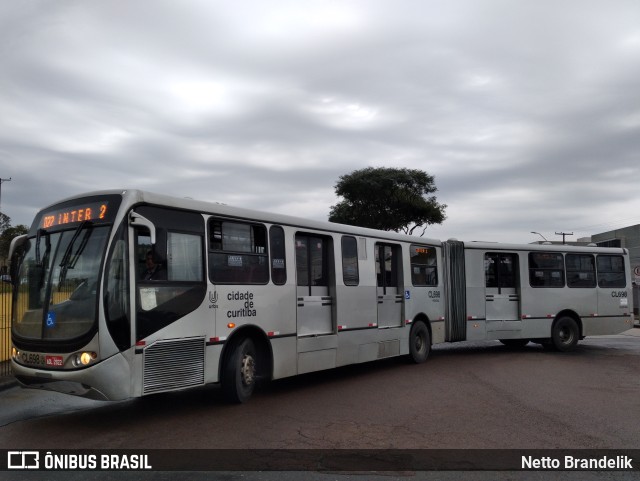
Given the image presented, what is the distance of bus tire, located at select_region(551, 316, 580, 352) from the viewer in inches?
635

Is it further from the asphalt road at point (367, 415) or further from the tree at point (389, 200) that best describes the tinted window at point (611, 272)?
the tree at point (389, 200)

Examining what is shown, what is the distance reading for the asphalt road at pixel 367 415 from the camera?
664 cm

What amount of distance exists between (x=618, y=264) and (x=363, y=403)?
38.5 ft

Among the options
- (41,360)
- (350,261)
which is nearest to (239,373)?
(41,360)

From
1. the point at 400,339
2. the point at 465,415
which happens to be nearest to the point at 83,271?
the point at 465,415

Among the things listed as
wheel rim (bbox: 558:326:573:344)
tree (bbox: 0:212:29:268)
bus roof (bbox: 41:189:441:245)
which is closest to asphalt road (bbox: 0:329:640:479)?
bus roof (bbox: 41:189:441:245)

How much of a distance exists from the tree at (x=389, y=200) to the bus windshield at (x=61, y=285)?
33.8 m

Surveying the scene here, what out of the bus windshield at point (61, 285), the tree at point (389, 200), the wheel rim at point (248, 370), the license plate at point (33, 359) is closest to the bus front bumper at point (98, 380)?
the license plate at point (33, 359)

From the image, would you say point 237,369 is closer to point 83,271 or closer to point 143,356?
point 143,356

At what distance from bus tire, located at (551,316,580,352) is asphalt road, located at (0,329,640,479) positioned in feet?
12.5

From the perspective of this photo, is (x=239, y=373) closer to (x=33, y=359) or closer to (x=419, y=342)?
(x=33, y=359)

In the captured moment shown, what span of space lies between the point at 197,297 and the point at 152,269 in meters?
0.82

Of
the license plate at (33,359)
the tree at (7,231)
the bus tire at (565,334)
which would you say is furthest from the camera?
the tree at (7,231)

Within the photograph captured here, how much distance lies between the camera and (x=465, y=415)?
26.2ft
